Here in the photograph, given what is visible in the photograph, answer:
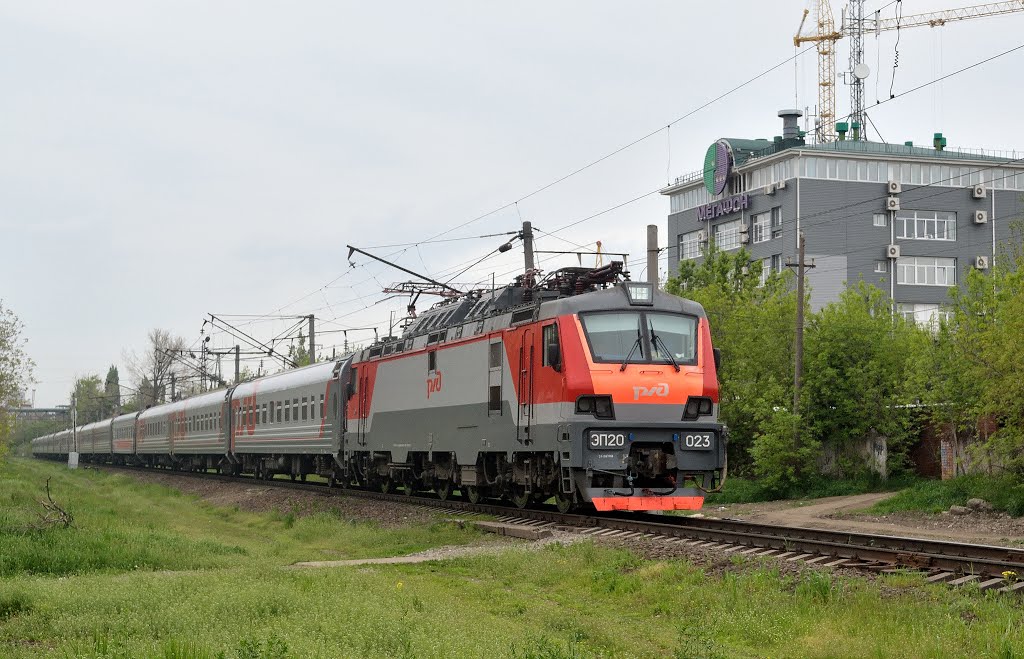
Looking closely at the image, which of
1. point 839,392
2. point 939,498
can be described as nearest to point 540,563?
point 939,498

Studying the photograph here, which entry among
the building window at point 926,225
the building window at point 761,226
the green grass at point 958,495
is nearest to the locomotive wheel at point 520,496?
the green grass at point 958,495

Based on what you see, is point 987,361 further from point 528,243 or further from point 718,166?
point 718,166

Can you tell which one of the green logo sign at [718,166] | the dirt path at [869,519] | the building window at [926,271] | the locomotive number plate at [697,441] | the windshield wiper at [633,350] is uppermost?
the green logo sign at [718,166]

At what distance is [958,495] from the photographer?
89.1 ft

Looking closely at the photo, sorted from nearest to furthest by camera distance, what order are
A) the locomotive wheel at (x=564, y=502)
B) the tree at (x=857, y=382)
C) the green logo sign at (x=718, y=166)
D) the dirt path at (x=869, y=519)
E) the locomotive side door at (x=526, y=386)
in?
the locomotive side door at (x=526, y=386) → the locomotive wheel at (x=564, y=502) → the dirt path at (x=869, y=519) → the tree at (x=857, y=382) → the green logo sign at (x=718, y=166)

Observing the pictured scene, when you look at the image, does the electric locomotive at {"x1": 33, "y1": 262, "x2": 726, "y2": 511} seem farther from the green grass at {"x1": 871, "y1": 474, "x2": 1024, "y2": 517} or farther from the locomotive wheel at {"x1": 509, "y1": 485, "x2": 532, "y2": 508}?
the green grass at {"x1": 871, "y1": 474, "x2": 1024, "y2": 517}

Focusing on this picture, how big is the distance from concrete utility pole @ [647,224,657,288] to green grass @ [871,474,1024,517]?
26.9 feet

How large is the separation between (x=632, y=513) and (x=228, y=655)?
15.1m

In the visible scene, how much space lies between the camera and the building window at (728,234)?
287ft

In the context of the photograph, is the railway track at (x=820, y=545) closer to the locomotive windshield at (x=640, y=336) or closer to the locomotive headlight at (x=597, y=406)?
the locomotive headlight at (x=597, y=406)

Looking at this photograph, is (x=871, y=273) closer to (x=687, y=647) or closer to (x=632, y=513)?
(x=632, y=513)

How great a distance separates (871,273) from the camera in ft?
266

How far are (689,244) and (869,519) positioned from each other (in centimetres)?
6915

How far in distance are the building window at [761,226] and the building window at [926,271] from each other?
9544 millimetres
